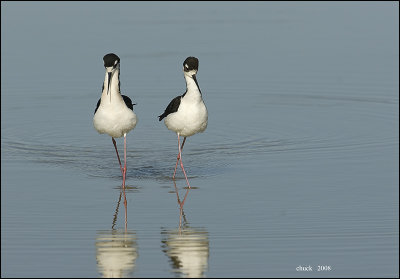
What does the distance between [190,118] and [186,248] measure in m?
2.71

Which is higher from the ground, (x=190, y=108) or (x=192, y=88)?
(x=192, y=88)

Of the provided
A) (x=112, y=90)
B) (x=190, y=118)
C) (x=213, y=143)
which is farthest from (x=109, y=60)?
(x=213, y=143)

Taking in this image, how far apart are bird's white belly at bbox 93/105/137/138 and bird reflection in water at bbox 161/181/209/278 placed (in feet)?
5.91

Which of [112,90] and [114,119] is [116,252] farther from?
[112,90]

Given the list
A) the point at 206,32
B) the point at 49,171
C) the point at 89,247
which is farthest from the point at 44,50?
the point at 89,247

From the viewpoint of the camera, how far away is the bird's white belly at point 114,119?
10.9 meters

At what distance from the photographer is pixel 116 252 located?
27.8ft

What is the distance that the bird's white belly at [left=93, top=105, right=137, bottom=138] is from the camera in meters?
10.9

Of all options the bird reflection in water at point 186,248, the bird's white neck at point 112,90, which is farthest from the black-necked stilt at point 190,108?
the bird reflection in water at point 186,248

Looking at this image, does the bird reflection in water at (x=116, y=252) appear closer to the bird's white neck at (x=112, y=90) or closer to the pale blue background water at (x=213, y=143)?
the pale blue background water at (x=213, y=143)

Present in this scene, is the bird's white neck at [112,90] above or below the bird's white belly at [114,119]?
above

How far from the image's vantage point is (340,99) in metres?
16.0

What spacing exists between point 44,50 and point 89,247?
11580 millimetres

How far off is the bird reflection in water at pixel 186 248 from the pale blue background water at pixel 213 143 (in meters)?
0.02
